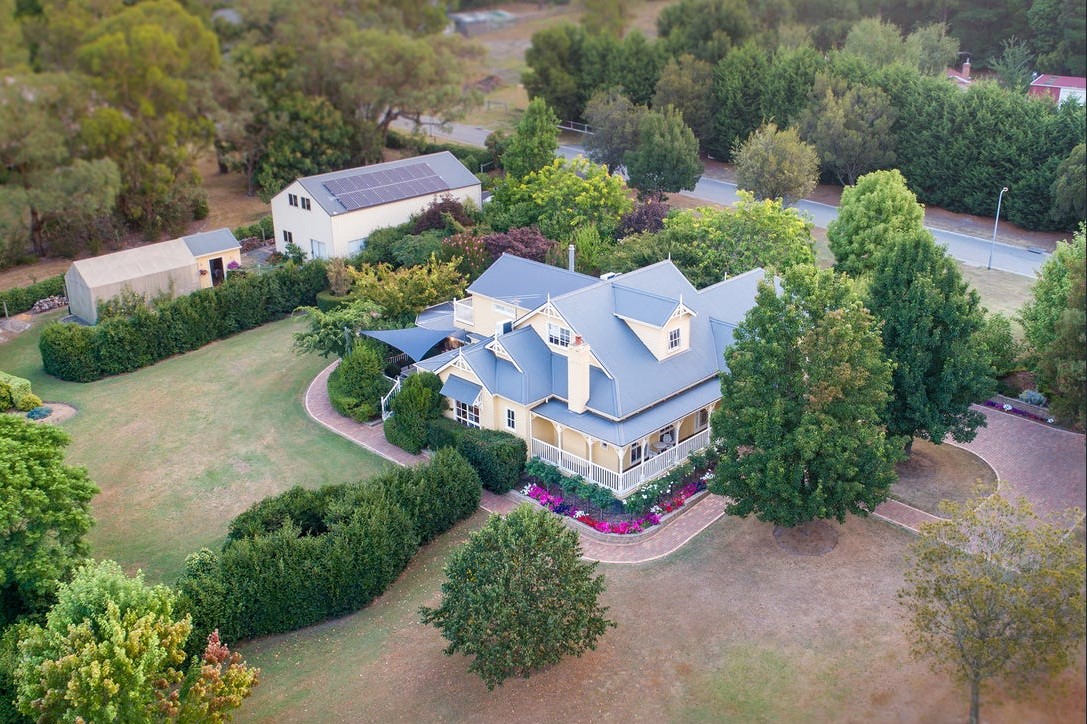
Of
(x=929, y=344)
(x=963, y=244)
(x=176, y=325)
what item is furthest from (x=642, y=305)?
(x=963, y=244)

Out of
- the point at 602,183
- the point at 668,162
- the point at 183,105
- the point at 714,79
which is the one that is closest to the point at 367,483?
the point at 602,183

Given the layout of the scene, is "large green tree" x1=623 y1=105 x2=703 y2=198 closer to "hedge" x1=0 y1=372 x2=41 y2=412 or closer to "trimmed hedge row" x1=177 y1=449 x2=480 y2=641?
"trimmed hedge row" x1=177 y1=449 x2=480 y2=641

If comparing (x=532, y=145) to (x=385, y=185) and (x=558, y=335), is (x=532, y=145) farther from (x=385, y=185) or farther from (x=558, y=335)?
(x=558, y=335)

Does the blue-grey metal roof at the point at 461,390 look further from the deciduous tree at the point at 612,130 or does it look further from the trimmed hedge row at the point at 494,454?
the deciduous tree at the point at 612,130

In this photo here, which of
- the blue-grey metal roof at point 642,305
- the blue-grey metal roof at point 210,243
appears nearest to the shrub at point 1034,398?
the blue-grey metal roof at point 642,305

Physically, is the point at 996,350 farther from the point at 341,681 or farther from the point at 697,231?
the point at 341,681

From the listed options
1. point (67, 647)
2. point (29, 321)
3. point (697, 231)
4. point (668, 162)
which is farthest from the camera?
point (668, 162)

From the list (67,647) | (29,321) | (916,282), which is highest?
(916,282)
